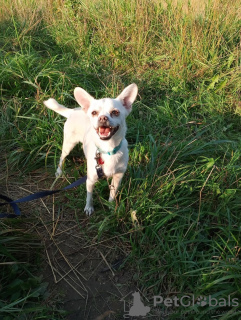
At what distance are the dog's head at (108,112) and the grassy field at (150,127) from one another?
0.50m

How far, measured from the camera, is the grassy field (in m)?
1.86

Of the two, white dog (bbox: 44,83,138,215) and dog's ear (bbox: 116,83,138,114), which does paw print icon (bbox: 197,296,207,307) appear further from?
dog's ear (bbox: 116,83,138,114)

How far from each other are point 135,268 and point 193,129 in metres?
1.80

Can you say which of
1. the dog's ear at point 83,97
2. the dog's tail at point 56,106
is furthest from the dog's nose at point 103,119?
the dog's tail at point 56,106

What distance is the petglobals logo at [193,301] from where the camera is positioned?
64.7 inches

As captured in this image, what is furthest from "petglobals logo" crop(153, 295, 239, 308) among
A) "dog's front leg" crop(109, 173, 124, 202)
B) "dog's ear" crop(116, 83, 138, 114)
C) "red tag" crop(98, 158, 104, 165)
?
"dog's ear" crop(116, 83, 138, 114)

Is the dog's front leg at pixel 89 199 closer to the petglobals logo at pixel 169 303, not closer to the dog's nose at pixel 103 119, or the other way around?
the dog's nose at pixel 103 119

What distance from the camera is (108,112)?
6.55ft

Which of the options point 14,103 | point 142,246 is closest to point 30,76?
point 14,103

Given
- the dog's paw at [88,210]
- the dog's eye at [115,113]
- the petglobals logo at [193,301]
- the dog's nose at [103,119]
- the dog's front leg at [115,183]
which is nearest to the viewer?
the petglobals logo at [193,301]

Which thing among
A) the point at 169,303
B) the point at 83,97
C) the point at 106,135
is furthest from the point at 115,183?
the point at 169,303

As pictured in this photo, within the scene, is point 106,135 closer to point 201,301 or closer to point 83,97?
point 83,97

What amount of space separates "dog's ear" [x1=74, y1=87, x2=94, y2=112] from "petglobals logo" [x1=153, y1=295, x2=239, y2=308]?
156 centimetres

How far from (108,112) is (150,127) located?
1257 millimetres
